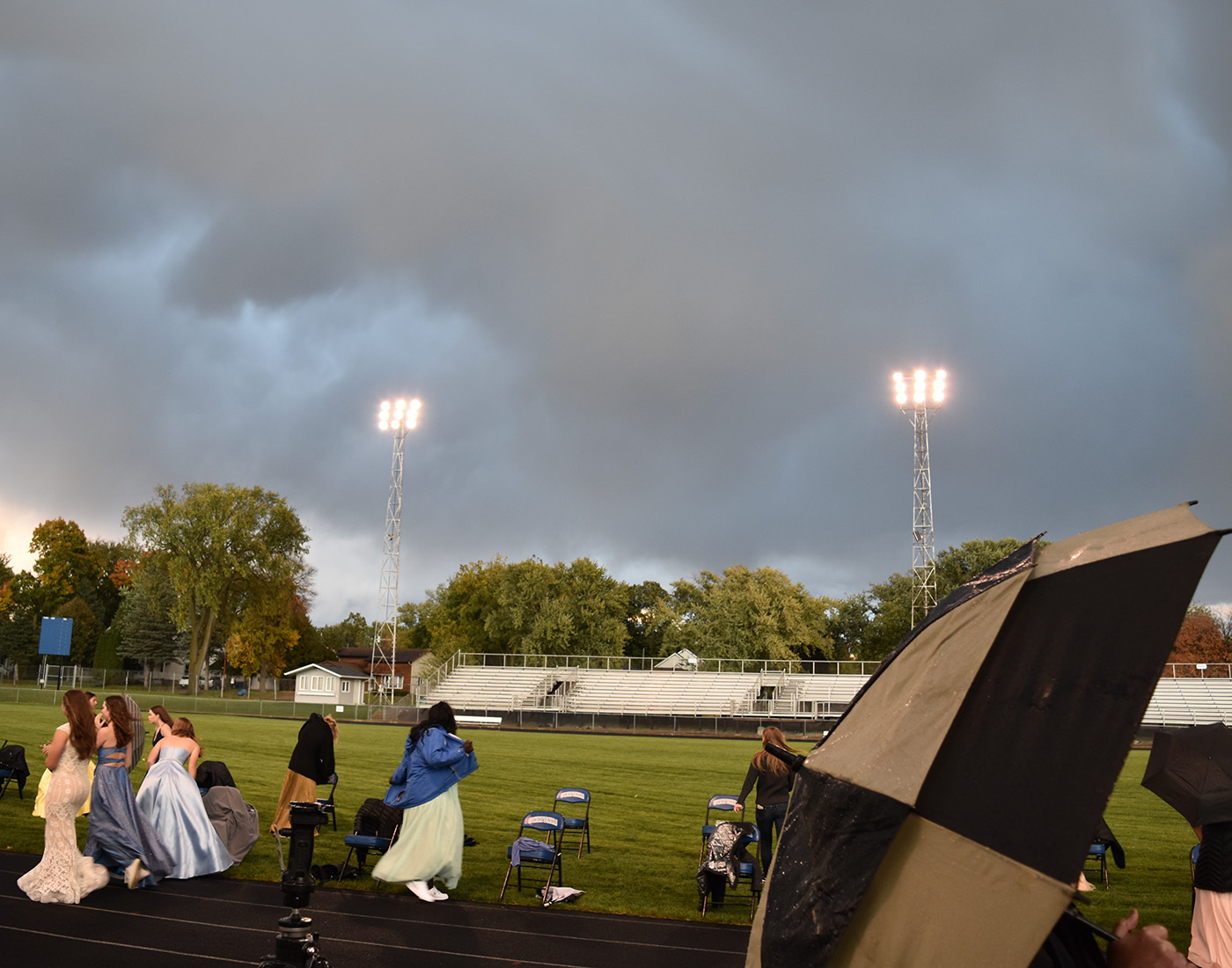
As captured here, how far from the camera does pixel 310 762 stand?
11.5 m

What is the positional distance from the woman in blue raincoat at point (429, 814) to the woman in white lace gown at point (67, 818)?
9.81 feet

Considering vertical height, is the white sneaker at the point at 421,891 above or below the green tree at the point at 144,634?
above

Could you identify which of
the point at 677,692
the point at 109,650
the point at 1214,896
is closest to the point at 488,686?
Result: the point at 677,692

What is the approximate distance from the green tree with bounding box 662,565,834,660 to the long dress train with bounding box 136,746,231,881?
193 ft

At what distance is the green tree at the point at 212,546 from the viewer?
223 ft

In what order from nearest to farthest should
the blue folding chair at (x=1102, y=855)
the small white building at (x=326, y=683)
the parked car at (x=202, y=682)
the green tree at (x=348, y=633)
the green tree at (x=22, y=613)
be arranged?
the blue folding chair at (x=1102, y=855) → the small white building at (x=326, y=683) → the green tree at (x=22, y=613) → the parked car at (x=202, y=682) → the green tree at (x=348, y=633)

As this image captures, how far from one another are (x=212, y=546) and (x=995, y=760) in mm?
73201

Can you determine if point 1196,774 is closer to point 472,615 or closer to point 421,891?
point 421,891

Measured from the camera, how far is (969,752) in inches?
95.1

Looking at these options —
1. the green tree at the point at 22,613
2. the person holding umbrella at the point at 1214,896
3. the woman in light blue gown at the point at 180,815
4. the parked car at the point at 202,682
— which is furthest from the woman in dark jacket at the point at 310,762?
the green tree at the point at 22,613

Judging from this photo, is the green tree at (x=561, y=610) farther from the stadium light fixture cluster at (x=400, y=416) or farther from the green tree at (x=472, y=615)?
the stadium light fixture cluster at (x=400, y=416)

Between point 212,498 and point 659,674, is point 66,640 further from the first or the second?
point 659,674

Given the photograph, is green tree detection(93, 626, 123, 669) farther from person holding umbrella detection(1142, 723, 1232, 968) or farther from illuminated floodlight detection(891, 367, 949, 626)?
person holding umbrella detection(1142, 723, 1232, 968)

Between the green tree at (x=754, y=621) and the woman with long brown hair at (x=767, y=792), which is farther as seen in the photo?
the green tree at (x=754, y=621)
